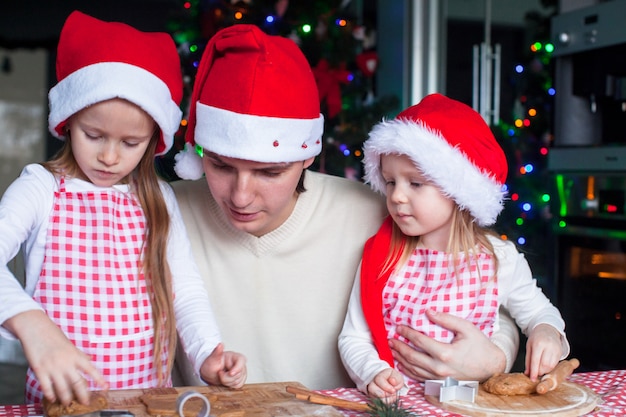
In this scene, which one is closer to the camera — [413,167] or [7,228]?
[7,228]

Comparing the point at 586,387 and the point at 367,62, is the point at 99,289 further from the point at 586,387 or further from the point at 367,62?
the point at 367,62

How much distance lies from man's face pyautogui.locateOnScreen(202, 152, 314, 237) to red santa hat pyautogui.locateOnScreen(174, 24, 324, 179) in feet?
0.10

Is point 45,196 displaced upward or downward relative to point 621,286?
upward

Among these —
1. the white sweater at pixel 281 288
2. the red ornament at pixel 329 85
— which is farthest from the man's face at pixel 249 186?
the red ornament at pixel 329 85

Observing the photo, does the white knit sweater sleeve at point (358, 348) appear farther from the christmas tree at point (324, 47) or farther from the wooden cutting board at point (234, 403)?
the christmas tree at point (324, 47)

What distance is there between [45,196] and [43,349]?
1.53 ft

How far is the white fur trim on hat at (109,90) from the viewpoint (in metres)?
1.42

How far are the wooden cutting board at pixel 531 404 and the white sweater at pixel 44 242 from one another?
47cm

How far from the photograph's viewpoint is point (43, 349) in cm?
108

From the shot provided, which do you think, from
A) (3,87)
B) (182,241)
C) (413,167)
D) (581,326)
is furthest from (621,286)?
(3,87)

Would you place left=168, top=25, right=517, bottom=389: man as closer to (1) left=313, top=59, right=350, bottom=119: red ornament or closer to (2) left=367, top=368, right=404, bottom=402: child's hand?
(2) left=367, top=368, right=404, bottom=402: child's hand

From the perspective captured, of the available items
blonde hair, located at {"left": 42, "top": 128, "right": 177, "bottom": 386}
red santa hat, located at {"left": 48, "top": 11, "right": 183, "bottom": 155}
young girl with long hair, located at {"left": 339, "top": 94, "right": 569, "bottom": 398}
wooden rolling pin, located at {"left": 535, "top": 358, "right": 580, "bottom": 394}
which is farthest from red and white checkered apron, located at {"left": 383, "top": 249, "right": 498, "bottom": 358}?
red santa hat, located at {"left": 48, "top": 11, "right": 183, "bottom": 155}

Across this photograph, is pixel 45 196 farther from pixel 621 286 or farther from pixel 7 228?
pixel 621 286

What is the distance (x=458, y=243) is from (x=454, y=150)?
0.20 meters
